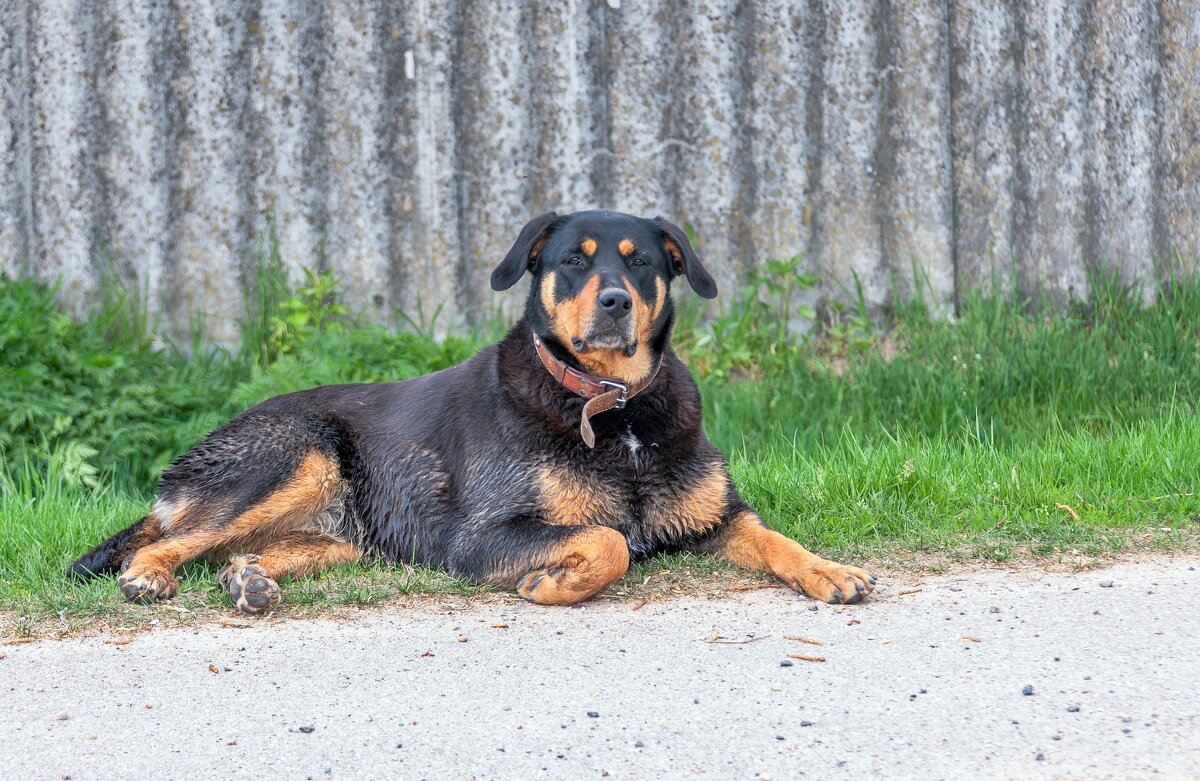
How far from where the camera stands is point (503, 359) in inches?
192

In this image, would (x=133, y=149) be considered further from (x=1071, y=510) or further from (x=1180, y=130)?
(x=1180, y=130)

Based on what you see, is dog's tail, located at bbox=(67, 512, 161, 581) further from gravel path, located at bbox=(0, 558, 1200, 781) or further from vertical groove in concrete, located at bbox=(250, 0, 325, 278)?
vertical groove in concrete, located at bbox=(250, 0, 325, 278)

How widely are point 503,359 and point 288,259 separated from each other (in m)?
3.08

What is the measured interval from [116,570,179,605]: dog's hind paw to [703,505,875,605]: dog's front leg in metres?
2.04

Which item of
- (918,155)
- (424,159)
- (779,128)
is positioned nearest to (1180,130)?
(918,155)

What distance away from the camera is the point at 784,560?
167 inches

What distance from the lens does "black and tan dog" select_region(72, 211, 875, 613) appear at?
4301 millimetres

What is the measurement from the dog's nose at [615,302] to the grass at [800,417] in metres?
1.00

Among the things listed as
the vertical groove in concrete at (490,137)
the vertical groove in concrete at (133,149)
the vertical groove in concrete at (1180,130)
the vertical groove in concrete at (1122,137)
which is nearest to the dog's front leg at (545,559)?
the vertical groove in concrete at (490,137)

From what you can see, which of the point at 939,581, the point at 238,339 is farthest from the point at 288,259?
the point at 939,581

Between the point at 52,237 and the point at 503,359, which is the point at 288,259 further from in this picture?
the point at 503,359

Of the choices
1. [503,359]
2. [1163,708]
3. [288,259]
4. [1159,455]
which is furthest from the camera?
[288,259]

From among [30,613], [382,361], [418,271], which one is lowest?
[30,613]

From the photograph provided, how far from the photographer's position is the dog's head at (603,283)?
172 inches
